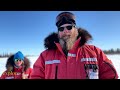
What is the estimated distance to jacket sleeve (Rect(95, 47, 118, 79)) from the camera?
174 centimetres

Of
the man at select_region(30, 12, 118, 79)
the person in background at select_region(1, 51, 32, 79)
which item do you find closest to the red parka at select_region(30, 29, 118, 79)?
the man at select_region(30, 12, 118, 79)

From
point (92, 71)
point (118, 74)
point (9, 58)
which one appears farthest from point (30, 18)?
point (118, 74)

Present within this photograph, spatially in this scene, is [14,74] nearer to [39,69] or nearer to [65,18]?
[39,69]

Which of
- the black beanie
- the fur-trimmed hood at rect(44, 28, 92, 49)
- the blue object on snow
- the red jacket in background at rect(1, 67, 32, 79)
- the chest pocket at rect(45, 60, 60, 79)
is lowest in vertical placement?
the red jacket in background at rect(1, 67, 32, 79)

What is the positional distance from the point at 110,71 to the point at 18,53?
2.57 feet

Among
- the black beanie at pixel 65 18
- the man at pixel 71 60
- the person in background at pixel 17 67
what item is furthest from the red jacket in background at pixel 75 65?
the black beanie at pixel 65 18

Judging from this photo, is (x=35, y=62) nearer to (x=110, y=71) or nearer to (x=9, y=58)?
(x=9, y=58)

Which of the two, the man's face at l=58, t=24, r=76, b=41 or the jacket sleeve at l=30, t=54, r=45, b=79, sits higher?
the man's face at l=58, t=24, r=76, b=41

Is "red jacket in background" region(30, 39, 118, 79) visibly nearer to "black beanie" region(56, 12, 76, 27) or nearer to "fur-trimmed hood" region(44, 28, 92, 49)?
"fur-trimmed hood" region(44, 28, 92, 49)

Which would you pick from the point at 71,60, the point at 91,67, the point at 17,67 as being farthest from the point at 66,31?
the point at 17,67

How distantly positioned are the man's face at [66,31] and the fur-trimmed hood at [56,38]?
1.7 inches

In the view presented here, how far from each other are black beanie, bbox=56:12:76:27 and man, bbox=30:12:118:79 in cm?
2

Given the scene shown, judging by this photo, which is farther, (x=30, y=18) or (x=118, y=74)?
(x=30, y=18)
